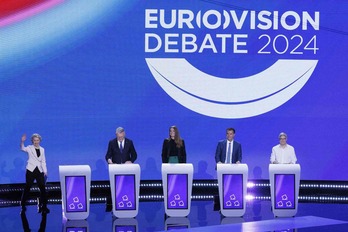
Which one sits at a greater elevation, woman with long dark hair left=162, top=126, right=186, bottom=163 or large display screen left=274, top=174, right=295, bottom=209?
woman with long dark hair left=162, top=126, right=186, bottom=163

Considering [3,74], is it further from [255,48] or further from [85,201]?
[255,48]

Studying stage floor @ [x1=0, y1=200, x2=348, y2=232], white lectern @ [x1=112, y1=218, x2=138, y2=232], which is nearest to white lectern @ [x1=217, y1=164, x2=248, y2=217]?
stage floor @ [x1=0, y1=200, x2=348, y2=232]

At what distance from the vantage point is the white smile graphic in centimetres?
1187

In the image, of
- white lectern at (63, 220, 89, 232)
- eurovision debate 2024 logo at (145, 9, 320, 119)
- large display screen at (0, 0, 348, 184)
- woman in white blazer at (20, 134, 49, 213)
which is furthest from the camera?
eurovision debate 2024 logo at (145, 9, 320, 119)

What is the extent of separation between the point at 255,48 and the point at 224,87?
0.83 m

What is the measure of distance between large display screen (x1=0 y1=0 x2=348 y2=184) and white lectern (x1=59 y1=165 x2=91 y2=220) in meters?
2.24

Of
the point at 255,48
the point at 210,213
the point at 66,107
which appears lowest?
the point at 210,213

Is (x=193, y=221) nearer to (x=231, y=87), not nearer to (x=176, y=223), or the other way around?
(x=176, y=223)

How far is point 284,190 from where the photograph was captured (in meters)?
9.85

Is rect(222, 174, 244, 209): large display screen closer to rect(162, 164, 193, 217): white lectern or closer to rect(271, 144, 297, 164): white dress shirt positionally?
rect(162, 164, 193, 217): white lectern

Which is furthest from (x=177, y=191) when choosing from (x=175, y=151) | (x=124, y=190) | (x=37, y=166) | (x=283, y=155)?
(x=37, y=166)

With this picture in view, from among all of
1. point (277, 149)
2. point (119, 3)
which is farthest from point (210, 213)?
point (119, 3)

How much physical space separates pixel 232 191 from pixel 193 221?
0.70 m

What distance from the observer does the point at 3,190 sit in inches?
454
